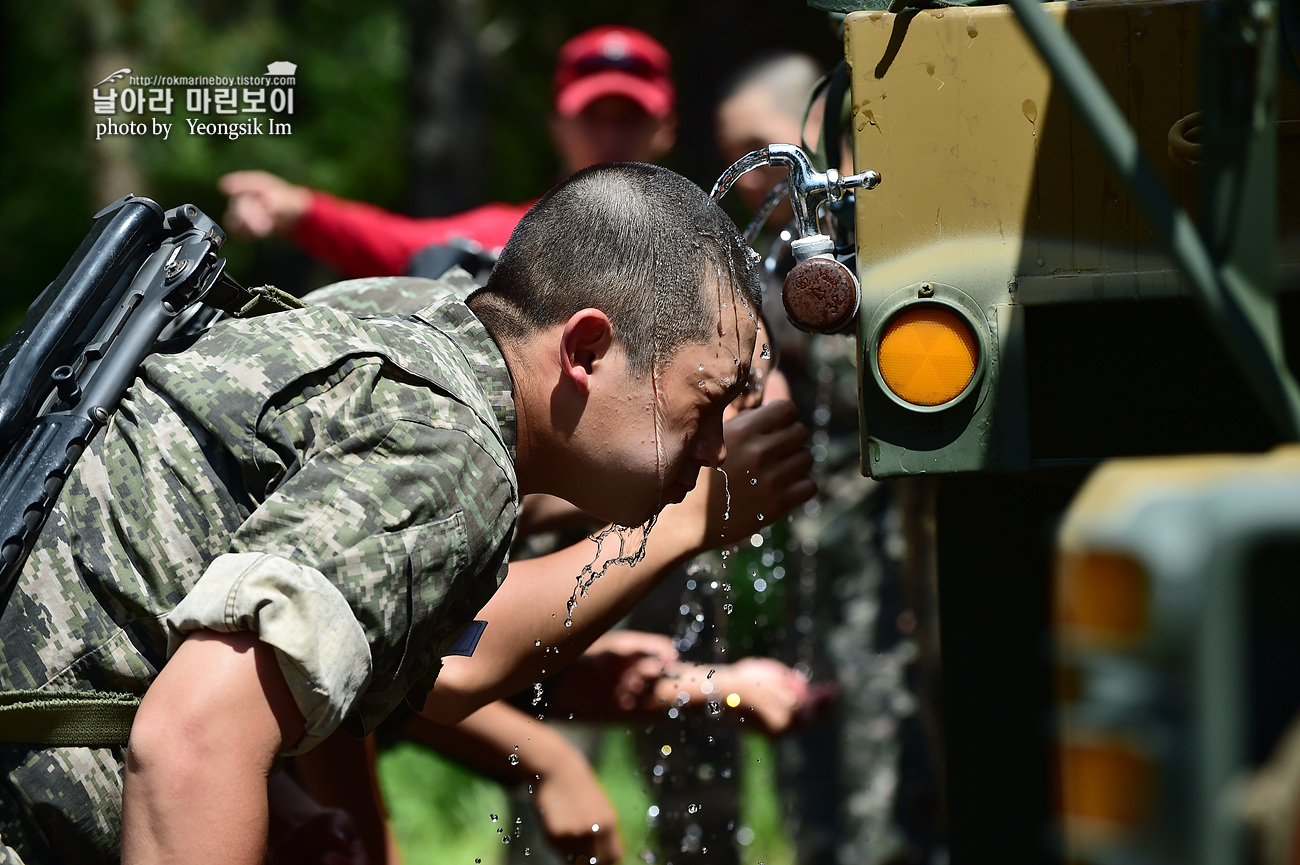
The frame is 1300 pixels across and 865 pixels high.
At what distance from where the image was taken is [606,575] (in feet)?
7.48

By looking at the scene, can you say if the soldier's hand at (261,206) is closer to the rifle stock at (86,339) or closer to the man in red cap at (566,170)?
the man in red cap at (566,170)

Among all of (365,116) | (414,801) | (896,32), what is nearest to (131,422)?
(896,32)

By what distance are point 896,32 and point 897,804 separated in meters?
3.10

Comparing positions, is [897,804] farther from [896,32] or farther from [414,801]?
[896,32]

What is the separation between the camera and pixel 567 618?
2246mm

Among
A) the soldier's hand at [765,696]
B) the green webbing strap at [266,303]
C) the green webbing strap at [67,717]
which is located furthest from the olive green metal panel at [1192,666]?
the soldier's hand at [765,696]

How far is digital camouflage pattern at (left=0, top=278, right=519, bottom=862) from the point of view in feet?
4.82

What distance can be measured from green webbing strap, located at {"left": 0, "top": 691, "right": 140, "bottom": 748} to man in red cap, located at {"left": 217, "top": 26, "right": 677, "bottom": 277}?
7.41ft

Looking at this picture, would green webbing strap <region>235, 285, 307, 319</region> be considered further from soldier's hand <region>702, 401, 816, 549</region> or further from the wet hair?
soldier's hand <region>702, 401, 816, 549</region>

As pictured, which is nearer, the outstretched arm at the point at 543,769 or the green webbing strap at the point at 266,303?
the green webbing strap at the point at 266,303

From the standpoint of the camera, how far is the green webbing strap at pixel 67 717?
5.18 ft

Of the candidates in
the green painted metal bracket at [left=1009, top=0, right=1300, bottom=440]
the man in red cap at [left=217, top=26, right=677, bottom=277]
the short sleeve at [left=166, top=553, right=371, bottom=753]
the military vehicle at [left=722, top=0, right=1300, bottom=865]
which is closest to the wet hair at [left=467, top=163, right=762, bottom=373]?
the military vehicle at [left=722, top=0, right=1300, bottom=865]

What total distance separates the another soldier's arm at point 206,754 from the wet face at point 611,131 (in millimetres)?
3148

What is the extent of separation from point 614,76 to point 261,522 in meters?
3.21
